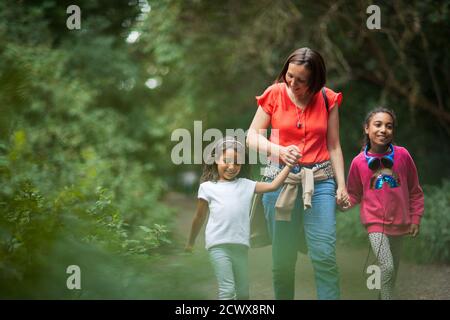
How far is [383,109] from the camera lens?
4.08 m

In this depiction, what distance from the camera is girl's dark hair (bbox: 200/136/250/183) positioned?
365 centimetres

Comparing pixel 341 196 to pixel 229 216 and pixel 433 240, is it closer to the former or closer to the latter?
pixel 229 216

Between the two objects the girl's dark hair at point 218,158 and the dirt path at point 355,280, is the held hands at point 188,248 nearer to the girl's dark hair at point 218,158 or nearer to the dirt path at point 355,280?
the girl's dark hair at point 218,158

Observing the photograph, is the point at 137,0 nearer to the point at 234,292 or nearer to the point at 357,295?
the point at 357,295

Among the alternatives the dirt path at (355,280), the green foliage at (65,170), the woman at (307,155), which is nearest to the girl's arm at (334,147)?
the woman at (307,155)

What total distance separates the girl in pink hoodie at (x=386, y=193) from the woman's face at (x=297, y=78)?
2.22 ft

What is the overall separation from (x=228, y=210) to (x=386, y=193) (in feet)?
3.67

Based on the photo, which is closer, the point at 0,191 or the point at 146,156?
the point at 0,191

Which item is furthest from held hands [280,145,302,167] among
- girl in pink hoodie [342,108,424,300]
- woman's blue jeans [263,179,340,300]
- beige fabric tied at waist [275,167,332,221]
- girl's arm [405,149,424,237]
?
girl's arm [405,149,424,237]

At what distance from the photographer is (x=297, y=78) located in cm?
358

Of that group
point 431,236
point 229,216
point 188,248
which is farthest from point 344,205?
point 431,236

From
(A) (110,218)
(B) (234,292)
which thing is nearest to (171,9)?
(A) (110,218)

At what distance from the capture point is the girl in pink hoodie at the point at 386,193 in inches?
156
